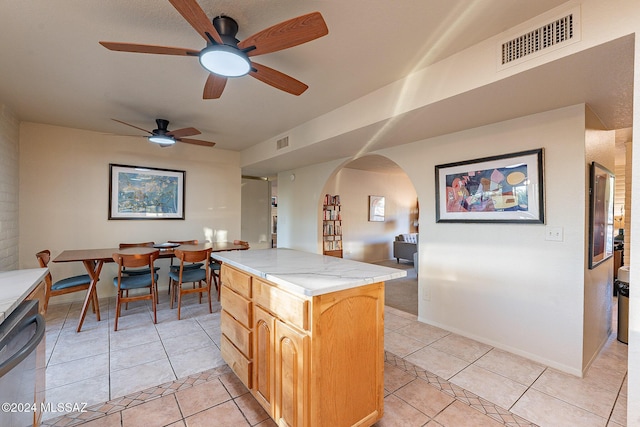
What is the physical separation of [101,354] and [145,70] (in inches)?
96.1

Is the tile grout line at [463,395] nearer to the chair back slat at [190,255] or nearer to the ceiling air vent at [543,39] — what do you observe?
the ceiling air vent at [543,39]

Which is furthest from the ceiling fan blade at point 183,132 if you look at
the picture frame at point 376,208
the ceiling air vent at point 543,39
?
the picture frame at point 376,208

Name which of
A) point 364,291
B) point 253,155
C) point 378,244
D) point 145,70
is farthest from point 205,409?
point 378,244

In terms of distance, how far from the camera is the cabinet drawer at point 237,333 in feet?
6.10

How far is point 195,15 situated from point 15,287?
5.26ft

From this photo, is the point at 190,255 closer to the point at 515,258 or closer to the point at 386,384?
the point at 386,384

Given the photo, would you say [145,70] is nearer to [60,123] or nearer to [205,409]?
[60,123]

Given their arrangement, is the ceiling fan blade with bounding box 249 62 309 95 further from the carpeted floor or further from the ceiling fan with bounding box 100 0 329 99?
the carpeted floor

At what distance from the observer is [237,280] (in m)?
2.03

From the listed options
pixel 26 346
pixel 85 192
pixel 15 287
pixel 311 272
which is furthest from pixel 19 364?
pixel 85 192

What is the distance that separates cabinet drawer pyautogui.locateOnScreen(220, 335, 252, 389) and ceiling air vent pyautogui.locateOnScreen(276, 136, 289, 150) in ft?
8.77

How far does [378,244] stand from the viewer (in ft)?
24.0

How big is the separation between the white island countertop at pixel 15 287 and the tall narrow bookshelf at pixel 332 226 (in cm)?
464

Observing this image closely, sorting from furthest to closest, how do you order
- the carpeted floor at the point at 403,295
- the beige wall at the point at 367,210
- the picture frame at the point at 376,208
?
the picture frame at the point at 376,208
the beige wall at the point at 367,210
the carpeted floor at the point at 403,295
